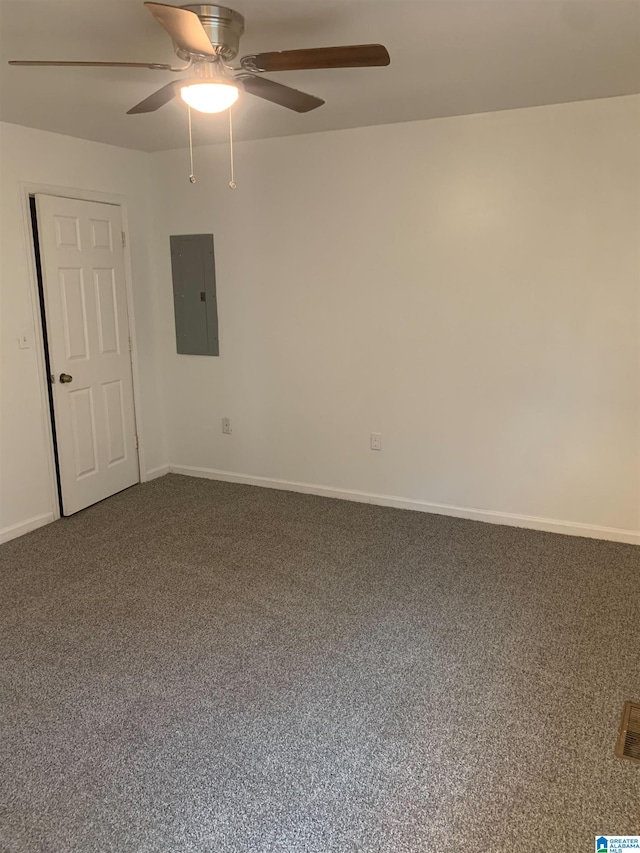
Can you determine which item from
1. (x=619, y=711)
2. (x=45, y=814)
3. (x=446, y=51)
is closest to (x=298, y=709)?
(x=45, y=814)

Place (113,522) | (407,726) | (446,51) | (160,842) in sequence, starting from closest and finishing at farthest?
(160,842) → (407,726) → (446,51) → (113,522)

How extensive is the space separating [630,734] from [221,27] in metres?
2.78

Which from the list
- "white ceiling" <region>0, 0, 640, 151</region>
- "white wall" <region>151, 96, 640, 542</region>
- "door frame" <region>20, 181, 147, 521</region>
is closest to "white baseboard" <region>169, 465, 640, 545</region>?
"white wall" <region>151, 96, 640, 542</region>

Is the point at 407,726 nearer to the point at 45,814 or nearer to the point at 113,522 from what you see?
the point at 45,814

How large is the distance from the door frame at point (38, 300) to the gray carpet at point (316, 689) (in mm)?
523

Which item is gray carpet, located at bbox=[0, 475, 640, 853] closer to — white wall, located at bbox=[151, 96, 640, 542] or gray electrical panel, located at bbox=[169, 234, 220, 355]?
white wall, located at bbox=[151, 96, 640, 542]

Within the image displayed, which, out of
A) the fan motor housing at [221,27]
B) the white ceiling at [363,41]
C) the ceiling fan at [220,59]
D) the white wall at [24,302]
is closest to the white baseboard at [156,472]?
the white wall at [24,302]

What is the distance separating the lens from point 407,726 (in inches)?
88.2

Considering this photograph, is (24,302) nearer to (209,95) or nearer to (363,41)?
Answer: (209,95)

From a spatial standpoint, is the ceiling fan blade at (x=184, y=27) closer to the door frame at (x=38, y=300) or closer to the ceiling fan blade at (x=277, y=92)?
the ceiling fan blade at (x=277, y=92)

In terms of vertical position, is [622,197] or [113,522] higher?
[622,197]

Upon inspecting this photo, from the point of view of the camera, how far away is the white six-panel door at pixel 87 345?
3.96 metres

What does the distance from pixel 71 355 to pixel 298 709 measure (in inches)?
111

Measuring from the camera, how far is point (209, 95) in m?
2.18
